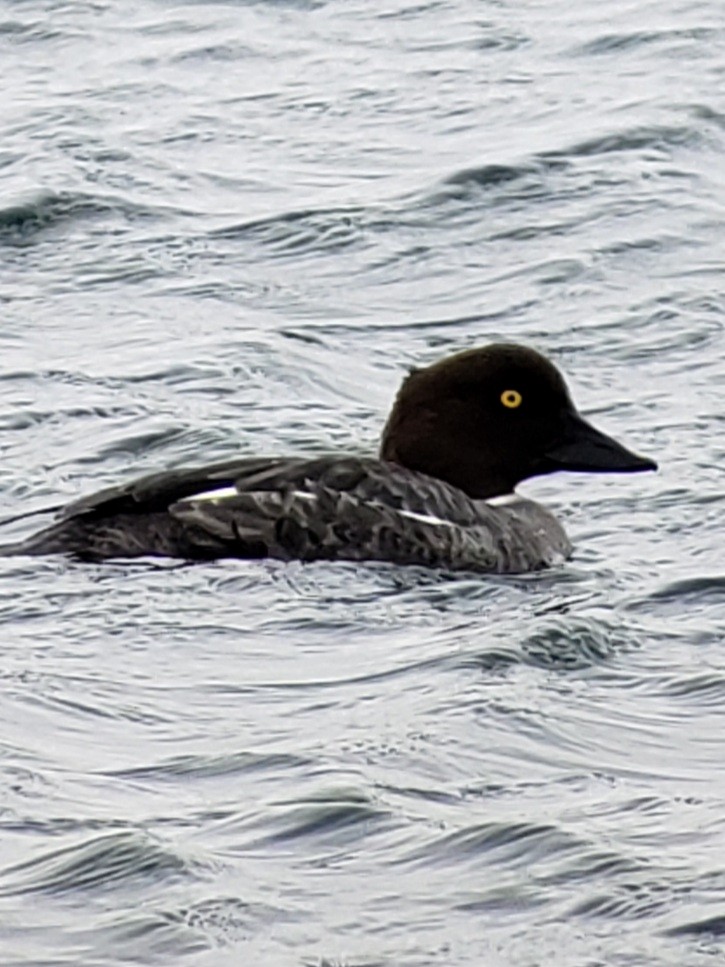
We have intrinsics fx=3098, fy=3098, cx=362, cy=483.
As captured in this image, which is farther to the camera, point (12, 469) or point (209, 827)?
point (12, 469)

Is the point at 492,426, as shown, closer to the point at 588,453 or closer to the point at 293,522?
the point at 588,453

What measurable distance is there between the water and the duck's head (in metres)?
0.27

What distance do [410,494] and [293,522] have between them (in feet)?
1.53

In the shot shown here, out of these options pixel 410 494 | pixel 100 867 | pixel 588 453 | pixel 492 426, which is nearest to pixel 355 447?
pixel 492 426

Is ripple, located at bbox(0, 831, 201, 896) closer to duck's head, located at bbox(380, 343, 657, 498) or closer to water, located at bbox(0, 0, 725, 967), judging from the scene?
water, located at bbox(0, 0, 725, 967)

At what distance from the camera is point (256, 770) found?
7875 millimetres

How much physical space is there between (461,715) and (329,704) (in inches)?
14.4

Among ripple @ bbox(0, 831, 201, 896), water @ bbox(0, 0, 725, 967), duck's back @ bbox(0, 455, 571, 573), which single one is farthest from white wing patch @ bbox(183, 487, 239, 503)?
ripple @ bbox(0, 831, 201, 896)

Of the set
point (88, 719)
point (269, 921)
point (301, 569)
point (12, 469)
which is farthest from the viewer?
point (12, 469)

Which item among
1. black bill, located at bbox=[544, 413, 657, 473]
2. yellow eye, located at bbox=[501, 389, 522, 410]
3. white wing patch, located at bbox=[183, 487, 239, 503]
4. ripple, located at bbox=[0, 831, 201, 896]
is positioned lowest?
black bill, located at bbox=[544, 413, 657, 473]

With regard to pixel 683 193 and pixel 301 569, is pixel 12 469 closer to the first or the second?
pixel 301 569

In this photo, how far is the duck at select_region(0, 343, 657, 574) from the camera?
393 inches

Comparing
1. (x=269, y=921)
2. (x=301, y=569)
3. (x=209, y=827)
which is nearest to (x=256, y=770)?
(x=209, y=827)

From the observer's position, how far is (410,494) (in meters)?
10.3
